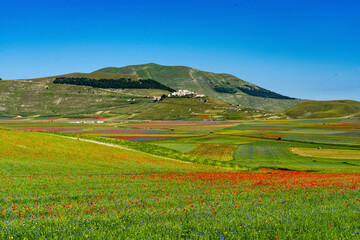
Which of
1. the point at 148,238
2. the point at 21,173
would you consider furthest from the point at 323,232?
the point at 21,173

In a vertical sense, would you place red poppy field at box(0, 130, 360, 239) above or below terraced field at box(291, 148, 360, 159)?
above

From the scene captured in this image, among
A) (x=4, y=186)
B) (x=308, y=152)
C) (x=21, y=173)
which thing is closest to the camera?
(x=4, y=186)

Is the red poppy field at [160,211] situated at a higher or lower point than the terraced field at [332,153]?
higher

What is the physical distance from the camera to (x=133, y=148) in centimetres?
7219

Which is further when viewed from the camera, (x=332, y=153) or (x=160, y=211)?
(x=332, y=153)

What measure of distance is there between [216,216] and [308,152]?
242 feet

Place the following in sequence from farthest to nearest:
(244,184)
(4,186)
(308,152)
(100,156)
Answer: (308,152) → (100,156) → (244,184) → (4,186)

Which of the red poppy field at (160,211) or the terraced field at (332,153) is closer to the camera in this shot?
the red poppy field at (160,211)

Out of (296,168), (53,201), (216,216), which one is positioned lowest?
(296,168)

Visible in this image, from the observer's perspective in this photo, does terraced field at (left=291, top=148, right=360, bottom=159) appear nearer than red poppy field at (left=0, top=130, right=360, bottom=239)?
No

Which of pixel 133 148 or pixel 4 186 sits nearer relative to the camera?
pixel 4 186

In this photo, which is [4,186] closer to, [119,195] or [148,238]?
[119,195]

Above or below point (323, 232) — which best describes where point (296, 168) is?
below

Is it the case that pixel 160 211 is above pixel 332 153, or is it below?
above
